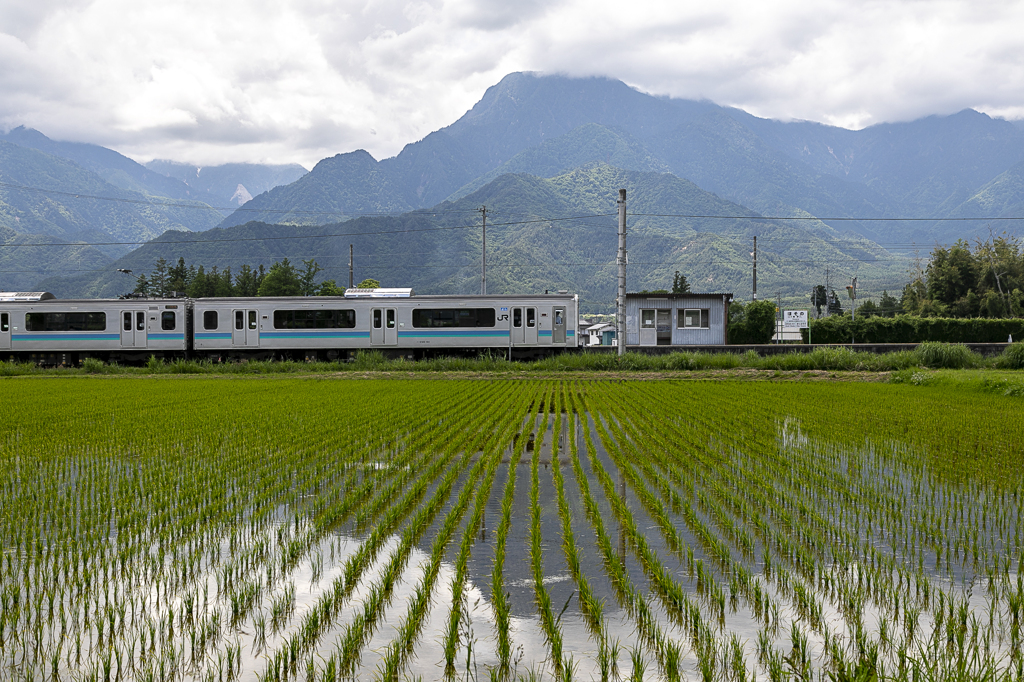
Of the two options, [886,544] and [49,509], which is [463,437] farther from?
[886,544]

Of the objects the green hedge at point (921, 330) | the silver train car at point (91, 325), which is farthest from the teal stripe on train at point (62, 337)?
the green hedge at point (921, 330)

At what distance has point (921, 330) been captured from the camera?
38.7 meters

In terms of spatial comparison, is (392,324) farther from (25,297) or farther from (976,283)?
(976,283)

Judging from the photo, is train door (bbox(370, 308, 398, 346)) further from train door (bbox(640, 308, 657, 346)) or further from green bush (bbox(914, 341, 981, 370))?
green bush (bbox(914, 341, 981, 370))

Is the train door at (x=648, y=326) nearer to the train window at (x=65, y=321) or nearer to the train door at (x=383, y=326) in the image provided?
the train door at (x=383, y=326)

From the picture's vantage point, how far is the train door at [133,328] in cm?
3003

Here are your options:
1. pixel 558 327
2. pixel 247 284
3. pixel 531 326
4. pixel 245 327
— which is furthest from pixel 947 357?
pixel 247 284

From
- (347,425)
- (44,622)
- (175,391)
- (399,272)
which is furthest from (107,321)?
(399,272)

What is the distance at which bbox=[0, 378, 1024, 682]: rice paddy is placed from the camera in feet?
12.3

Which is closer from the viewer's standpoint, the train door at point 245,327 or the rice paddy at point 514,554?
the rice paddy at point 514,554

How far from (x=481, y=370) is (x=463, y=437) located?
50.7ft

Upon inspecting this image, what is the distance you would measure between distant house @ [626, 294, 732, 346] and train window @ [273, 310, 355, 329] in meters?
13.6

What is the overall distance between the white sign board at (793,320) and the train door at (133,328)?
2886cm

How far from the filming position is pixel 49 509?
6695 millimetres
